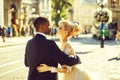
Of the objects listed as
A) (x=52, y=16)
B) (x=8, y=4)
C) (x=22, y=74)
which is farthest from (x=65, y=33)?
(x=52, y=16)

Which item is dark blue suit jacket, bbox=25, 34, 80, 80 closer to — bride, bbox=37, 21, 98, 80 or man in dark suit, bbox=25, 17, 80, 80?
man in dark suit, bbox=25, 17, 80, 80

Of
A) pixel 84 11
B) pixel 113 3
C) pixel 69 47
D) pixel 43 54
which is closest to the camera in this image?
pixel 43 54

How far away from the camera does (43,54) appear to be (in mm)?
5539

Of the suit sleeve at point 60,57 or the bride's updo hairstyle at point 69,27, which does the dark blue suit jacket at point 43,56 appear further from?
the bride's updo hairstyle at point 69,27

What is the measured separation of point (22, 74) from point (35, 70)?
10653mm

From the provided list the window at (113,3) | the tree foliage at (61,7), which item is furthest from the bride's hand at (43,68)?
the tree foliage at (61,7)

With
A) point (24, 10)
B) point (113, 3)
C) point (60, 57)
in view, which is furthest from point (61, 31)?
point (113, 3)

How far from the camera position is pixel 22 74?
16219 millimetres

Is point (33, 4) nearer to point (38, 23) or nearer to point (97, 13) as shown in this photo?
point (97, 13)

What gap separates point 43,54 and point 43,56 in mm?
27

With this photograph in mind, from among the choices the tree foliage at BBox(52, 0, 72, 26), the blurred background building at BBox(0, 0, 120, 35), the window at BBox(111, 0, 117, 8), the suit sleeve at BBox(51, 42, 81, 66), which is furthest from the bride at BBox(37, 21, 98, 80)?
the tree foliage at BBox(52, 0, 72, 26)

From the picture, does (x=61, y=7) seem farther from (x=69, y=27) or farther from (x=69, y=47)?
(x=69, y=27)

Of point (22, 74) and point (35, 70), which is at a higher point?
point (35, 70)

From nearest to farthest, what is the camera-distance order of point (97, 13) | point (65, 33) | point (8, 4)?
point (65, 33) → point (97, 13) → point (8, 4)
